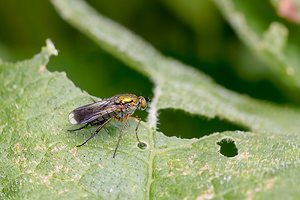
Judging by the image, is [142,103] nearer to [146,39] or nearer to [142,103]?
[142,103]

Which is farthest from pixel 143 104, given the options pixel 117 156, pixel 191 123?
pixel 117 156

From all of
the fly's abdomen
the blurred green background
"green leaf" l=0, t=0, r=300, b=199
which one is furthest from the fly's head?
the blurred green background

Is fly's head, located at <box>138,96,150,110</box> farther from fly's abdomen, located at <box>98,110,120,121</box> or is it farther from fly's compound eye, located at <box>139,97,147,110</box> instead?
fly's abdomen, located at <box>98,110,120,121</box>

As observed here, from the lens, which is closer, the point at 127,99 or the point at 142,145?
the point at 142,145

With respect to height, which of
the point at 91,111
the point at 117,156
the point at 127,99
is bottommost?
the point at 117,156

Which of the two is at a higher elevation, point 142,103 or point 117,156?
point 142,103

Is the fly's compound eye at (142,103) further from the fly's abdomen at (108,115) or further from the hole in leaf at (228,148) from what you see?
the hole in leaf at (228,148)

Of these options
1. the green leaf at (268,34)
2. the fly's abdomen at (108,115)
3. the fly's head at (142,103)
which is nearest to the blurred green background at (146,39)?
the green leaf at (268,34)
